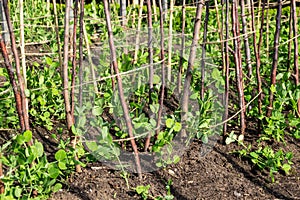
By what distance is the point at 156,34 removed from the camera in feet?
13.1

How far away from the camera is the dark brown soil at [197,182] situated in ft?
6.97

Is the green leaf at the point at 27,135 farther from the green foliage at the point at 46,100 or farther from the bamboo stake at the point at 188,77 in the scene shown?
the bamboo stake at the point at 188,77

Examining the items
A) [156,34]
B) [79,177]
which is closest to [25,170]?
[79,177]

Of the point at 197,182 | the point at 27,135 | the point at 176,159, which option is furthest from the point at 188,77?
the point at 27,135

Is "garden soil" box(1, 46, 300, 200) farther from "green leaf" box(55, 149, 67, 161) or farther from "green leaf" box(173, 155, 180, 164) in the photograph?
"green leaf" box(55, 149, 67, 161)

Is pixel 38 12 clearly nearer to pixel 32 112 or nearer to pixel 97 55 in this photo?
pixel 97 55

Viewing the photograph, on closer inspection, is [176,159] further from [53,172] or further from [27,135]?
[27,135]

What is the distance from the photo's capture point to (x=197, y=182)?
2264 millimetres

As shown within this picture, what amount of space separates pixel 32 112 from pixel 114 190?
79 centimetres

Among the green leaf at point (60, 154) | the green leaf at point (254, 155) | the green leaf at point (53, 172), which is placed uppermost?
the green leaf at point (60, 154)

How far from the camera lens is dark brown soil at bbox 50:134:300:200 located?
2.12 metres

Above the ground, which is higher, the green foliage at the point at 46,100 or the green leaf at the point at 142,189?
the green foliage at the point at 46,100

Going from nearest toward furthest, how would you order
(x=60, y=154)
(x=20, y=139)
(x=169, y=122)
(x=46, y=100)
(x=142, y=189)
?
(x=20, y=139)
(x=60, y=154)
(x=142, y=189)
(x=169, y=122)
(x=46, y=100)

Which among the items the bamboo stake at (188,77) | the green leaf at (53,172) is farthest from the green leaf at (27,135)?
the bamboo stake at (188,77)
